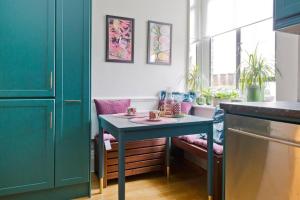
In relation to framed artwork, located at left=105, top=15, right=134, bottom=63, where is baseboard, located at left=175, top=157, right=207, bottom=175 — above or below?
below

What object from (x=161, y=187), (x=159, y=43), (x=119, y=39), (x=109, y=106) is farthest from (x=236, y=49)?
(x=161, y=187)

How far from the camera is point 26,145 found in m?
1.96

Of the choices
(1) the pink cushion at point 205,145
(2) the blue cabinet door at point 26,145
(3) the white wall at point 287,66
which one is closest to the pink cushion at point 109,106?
(2) the blue cabinet door at point 26,145

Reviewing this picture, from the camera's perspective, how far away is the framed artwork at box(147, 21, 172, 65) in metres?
3.24

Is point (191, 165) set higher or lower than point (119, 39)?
lower

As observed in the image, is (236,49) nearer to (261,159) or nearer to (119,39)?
(119,39)

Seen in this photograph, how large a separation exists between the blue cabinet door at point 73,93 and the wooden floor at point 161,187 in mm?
339

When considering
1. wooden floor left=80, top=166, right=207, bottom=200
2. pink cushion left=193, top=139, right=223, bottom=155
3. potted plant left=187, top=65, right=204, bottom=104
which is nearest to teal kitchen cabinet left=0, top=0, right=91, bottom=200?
wooden floor left=80, top=166, right=207, bottom=200

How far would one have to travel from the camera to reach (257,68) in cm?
225

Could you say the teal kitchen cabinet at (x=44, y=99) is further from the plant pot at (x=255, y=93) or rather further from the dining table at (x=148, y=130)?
the plant pot at (x=255, y=93)

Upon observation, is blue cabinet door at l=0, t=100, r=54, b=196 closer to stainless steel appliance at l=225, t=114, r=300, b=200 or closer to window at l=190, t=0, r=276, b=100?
stainless steel appliance at l=225, t=114, r=300, b=200

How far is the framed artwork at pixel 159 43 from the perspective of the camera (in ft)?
10.6

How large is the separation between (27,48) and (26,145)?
844mm

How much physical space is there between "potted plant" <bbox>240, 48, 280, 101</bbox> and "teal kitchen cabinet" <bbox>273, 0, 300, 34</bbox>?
2.45 feet
